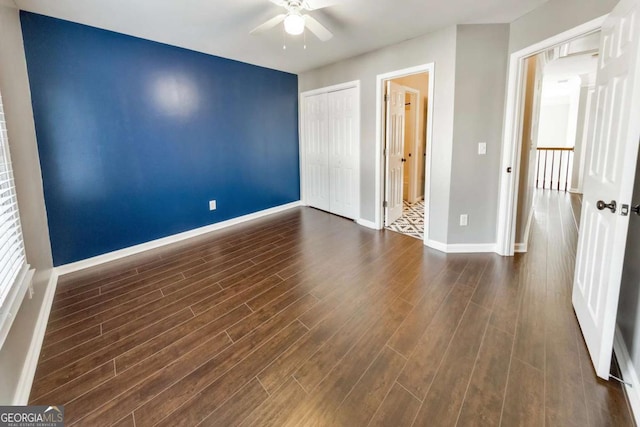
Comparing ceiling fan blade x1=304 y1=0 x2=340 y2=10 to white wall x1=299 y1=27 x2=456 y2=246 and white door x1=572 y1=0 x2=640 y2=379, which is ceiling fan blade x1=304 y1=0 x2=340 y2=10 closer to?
white wall x1=299 y1=27 x2=456 y2=246

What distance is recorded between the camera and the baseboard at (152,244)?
10.4ft

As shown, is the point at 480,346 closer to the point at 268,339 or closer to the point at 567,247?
the point at 268,339

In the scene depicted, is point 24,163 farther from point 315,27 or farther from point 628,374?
point 628,374

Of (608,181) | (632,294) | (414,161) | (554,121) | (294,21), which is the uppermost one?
(554,121)

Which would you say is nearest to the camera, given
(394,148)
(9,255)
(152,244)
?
(9,255)

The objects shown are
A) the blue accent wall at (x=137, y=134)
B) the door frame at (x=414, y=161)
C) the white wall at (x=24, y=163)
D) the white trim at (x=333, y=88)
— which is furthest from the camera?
the door frame at (x=414, y=161)

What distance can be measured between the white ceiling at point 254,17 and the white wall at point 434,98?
0.15 m

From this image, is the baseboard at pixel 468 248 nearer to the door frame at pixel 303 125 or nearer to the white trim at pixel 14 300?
the door frame at pixel 303 125

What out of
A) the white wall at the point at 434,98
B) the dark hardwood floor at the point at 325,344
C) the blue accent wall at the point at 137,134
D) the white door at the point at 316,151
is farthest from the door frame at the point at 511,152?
the blue accent wall at the point at 137,134

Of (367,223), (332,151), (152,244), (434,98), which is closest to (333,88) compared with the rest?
(332,151)

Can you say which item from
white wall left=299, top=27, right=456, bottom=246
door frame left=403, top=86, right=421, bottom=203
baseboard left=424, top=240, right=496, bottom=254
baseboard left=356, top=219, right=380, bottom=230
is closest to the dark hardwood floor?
baseboard left=424, top=240, right=496, bottom=254

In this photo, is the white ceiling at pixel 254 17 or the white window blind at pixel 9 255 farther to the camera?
the white ceiling at pixel 254 17

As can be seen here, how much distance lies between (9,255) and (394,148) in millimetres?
4182

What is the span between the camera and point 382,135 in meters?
4.14
